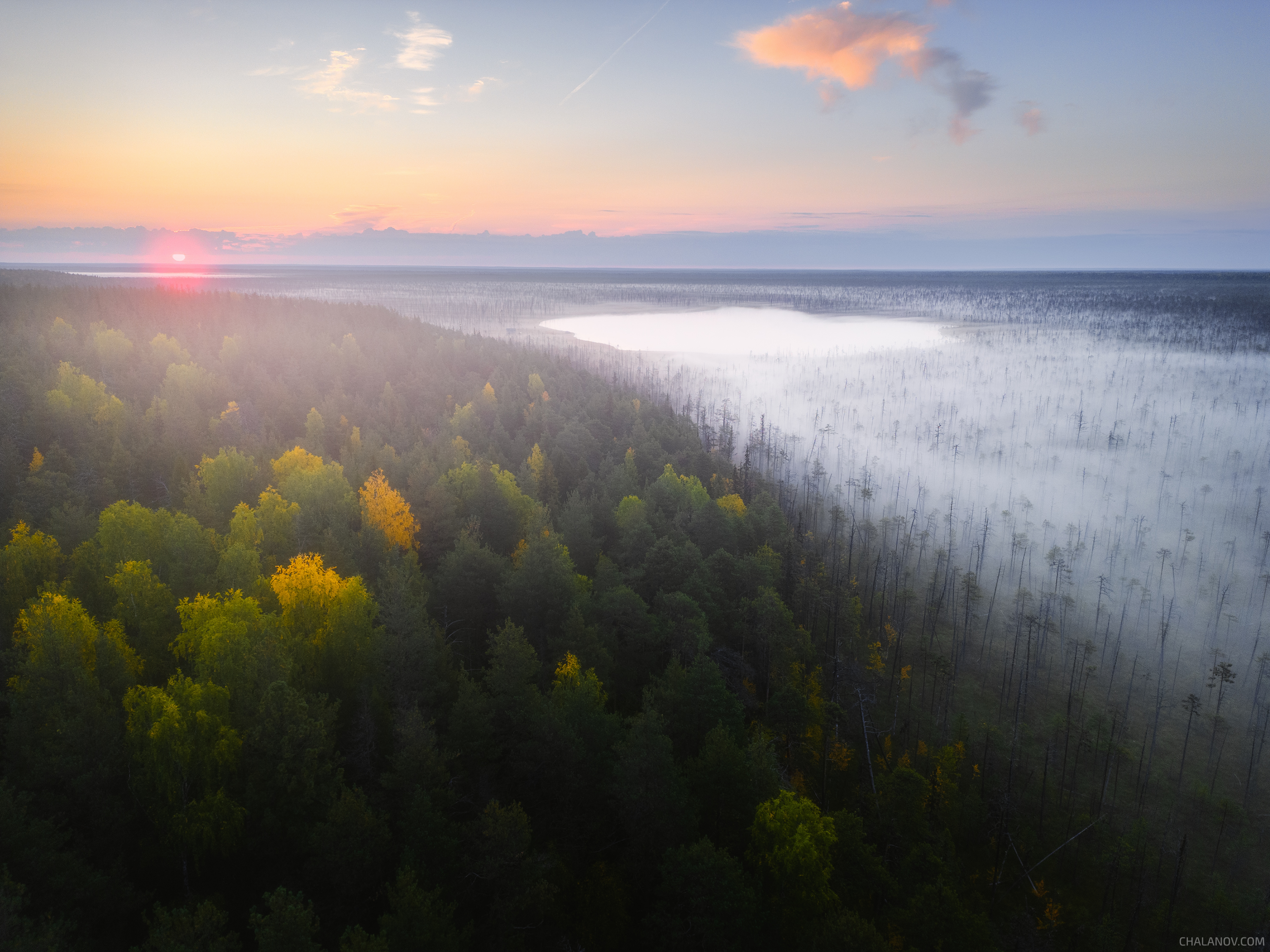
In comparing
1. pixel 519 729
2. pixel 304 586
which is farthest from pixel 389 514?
pixel 519 729

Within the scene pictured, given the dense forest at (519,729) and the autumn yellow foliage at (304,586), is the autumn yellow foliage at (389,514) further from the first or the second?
the autumn yellow foliage at (304,586)

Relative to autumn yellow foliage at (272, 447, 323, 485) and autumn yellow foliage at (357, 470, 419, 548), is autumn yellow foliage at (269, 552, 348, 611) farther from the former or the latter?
autumn yellow foliage at (272, 447, 323, 485)

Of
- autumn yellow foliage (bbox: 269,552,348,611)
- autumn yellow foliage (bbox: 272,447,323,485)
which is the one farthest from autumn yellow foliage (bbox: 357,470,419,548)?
autumn yellow foliage (bbox: 269,552,348,611)

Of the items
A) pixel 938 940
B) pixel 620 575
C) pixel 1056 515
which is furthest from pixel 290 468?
pixel 1056 515

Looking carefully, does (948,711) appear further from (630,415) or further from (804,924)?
(630,415)

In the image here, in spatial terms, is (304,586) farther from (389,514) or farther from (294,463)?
(294,463)
